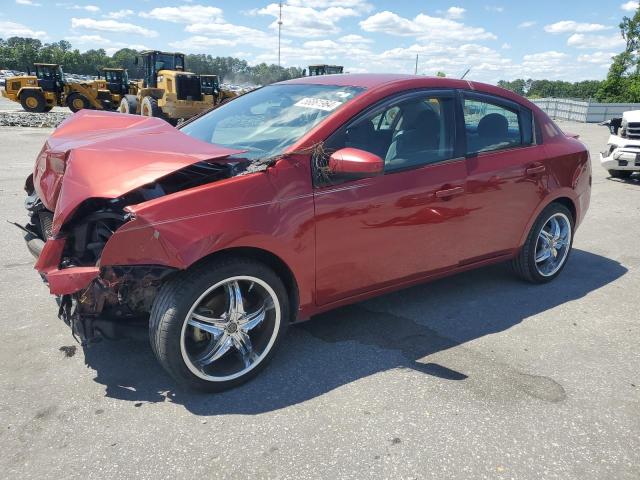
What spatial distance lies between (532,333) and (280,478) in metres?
2.28

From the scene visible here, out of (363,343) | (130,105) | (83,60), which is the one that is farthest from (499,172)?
(83,60)

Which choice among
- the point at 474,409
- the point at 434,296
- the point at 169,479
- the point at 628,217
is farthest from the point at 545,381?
the point at 628,217

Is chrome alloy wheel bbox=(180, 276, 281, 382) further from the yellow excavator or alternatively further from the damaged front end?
the yellow excavator

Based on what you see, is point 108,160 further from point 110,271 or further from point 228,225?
point 228,225

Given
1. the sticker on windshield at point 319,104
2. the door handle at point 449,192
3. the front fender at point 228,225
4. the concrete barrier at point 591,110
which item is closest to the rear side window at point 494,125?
the door handle at point 449,192

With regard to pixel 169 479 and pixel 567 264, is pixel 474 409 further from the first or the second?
pixel 567 264

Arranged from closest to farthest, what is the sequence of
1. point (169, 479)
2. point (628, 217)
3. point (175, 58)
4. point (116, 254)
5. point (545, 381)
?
point (169, 479), point (116, 254), point (545, 381), point (628, 217), point (175, 58)

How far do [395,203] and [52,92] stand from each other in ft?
88.3

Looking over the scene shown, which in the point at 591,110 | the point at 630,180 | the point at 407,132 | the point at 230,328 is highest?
the point at 591,110

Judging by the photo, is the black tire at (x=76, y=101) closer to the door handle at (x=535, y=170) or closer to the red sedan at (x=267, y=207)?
the red sedan at (x=267, y=207)

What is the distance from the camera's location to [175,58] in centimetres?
2270

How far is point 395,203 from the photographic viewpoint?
337 centimetres

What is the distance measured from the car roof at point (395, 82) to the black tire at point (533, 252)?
106 centimetres

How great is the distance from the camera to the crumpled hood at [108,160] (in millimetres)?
2676
